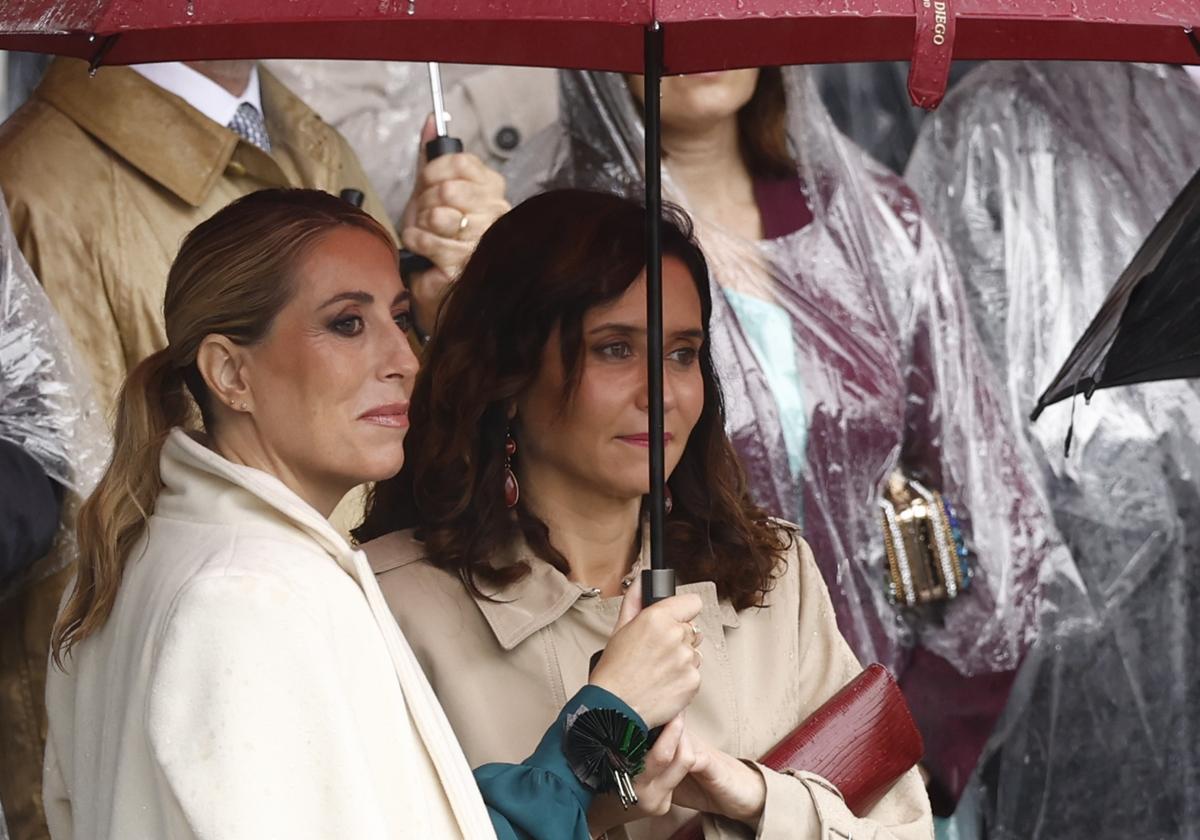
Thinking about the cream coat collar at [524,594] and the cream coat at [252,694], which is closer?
the cream coat at [252,694]

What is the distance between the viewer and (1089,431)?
4.64 metres

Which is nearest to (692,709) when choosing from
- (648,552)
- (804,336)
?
(648,552)

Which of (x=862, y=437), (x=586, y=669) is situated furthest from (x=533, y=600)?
(x=862, y=437)

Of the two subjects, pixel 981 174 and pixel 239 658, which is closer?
pixel 239 658

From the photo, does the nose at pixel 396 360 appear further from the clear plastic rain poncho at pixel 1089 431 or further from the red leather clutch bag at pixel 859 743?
the clear plastic rain poncho at pixel 1089 431

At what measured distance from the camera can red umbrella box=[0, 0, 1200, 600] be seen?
83.7 inches

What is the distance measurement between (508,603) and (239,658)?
82 centimetres

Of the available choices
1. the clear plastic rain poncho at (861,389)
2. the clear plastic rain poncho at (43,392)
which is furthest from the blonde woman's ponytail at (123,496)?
the clear plastic rain poncho at (861,389)

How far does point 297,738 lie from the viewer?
2109 millimetres

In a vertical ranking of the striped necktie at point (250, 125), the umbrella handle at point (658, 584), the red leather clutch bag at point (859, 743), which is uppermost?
the striped necktie at point (250, 125)

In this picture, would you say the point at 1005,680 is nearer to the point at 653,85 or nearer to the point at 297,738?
the point at 653,85

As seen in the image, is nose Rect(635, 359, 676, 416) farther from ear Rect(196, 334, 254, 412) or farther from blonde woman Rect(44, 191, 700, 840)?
ear Rect(196, 334, 254, 412)

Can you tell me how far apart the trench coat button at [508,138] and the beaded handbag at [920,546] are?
1106 mm

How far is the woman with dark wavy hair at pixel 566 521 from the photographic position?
2.85 metres
